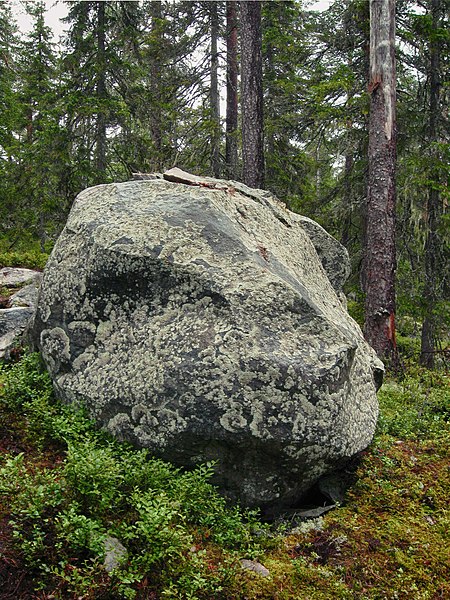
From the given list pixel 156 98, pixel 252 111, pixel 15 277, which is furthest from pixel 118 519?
pixel 156 98

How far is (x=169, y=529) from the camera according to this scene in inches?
131

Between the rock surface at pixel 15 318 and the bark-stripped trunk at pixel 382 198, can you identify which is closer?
the rock surface at pixel 15 318

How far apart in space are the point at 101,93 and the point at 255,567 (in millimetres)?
14229

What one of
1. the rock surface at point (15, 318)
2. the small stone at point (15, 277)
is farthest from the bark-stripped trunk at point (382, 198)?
the small stone at point (15, 277)

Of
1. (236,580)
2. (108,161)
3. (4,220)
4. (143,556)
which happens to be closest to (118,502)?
(143,556)

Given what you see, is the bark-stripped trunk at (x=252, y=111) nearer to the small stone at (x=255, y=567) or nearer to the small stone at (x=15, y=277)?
the small stone at (x=15, y=277)

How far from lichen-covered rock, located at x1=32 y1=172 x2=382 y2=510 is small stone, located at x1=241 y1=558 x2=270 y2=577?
22.4 inches

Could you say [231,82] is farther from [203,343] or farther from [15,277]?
[203,343]

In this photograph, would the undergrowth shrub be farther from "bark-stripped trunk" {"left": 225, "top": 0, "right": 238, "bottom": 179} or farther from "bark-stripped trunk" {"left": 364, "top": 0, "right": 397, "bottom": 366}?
"bark-stripped trunk" {"left": 225, "top": 0, "right": 238, "bottom": 179}

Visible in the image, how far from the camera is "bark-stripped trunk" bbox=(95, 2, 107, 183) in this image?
1451cm

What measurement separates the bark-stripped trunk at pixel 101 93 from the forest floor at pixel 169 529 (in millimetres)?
10953

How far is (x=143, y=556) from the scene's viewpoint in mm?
3131

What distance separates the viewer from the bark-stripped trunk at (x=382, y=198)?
30.2 feet

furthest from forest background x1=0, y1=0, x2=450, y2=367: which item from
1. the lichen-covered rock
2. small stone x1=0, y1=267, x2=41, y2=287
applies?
the lichen-covered rock
